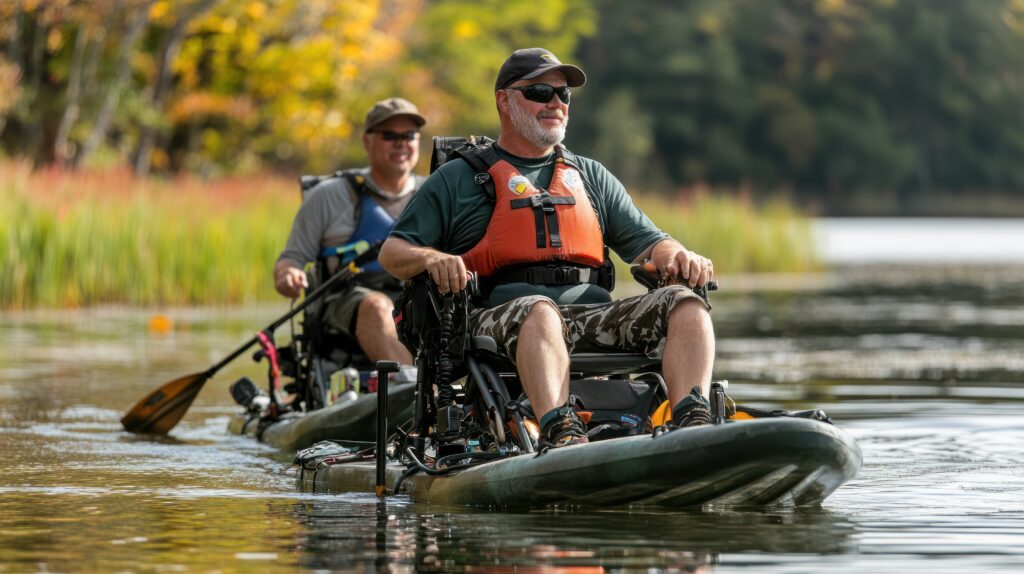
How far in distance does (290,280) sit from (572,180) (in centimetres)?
291

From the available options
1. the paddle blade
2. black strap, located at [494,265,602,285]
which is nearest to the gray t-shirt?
the paddle blade

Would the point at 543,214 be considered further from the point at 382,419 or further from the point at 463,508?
the point at 463,508

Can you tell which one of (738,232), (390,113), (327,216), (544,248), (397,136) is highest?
(738,232)

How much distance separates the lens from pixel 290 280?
1047cm

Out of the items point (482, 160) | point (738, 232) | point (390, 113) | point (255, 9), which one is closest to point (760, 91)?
point (738, 232)

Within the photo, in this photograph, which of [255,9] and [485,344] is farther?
[255,9]

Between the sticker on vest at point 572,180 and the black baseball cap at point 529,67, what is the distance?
0.34 meters

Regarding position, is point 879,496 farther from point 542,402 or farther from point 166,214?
point 166,214

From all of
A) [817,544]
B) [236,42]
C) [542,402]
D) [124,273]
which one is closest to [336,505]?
[542,402]

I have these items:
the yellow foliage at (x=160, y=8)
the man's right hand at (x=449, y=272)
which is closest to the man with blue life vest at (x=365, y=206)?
the man's right hand at (x=449, y=272)

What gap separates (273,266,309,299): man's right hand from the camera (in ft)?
34.3

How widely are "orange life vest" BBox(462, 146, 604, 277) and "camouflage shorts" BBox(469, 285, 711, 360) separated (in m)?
0.24

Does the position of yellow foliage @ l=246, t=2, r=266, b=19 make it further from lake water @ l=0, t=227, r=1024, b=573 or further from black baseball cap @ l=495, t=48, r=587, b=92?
black baseball cap @ l=495, t=48, r=587, b=92

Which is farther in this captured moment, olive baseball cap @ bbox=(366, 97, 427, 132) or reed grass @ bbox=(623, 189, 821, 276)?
reed grass @ bbox=(623, 189, 821, 276)
